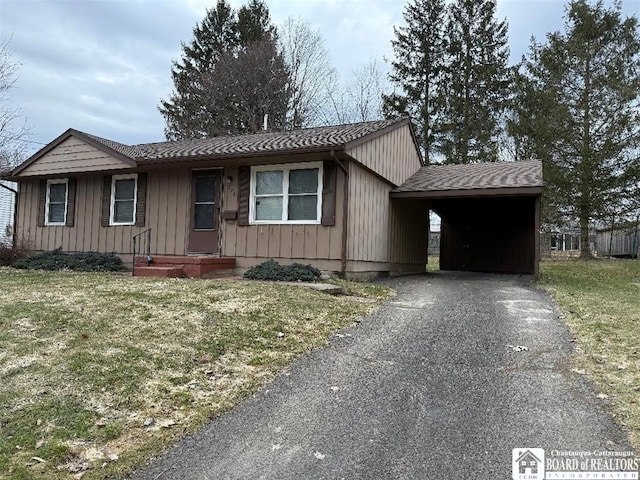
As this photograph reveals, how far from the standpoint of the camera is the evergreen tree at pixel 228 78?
2408 centimetres

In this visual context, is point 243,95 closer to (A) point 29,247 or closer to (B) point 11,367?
(A) point 29,247

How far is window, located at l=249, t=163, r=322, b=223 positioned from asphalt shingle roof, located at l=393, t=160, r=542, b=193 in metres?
3.24

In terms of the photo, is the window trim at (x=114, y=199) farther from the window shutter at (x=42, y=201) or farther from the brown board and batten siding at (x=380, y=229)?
the brown board and batten siding at (x=380, y=229)

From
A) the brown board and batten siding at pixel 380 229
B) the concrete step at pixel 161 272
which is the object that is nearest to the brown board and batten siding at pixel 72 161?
the concrete step at pixel 161 272

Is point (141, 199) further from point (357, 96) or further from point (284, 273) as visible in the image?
point (357, 96)

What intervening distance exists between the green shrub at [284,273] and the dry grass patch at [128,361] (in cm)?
160

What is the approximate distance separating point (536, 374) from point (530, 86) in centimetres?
1982

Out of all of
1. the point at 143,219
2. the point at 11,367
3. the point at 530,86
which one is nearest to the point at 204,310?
the point at 11,367

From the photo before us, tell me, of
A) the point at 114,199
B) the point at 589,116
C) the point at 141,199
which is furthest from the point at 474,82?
the point at 114,199

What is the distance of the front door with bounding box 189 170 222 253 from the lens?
10.5m

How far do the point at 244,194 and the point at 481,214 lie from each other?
33.2 feet

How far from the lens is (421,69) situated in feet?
81.2

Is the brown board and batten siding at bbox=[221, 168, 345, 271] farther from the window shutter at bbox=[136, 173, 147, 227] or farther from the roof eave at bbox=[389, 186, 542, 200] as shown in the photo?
the roof eave at bbox=[389, 186, 542, 200]

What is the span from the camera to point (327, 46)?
25.0m
